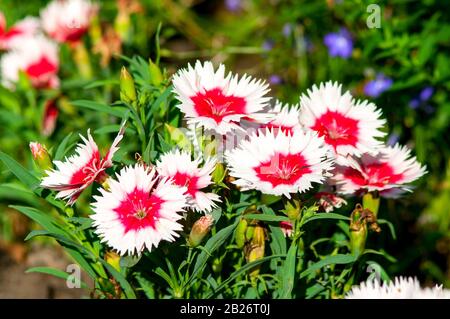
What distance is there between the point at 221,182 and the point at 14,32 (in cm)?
158

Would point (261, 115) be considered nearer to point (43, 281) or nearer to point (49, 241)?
point (43, 281)

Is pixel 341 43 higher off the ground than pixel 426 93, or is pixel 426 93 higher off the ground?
pixel 341 43

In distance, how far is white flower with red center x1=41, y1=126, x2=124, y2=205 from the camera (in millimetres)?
1524

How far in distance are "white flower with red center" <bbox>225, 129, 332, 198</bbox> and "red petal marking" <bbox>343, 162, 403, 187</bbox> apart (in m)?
0.15

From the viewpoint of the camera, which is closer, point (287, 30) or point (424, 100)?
point (424, 100)

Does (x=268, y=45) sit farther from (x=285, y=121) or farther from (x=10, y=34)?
(x=285, y=121)

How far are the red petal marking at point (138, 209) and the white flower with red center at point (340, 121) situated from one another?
426 mm

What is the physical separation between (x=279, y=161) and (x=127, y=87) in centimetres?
41

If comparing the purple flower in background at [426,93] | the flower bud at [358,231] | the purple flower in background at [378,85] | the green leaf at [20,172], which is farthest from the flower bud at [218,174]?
the purple flower in background at [426,93]

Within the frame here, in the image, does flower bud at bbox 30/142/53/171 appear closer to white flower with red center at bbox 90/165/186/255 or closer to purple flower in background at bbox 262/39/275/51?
white flower with red center at bbox 90/165/186/255

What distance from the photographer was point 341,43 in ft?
9.29

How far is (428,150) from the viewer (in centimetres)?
288

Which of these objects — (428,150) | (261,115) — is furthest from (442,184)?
(261,115)

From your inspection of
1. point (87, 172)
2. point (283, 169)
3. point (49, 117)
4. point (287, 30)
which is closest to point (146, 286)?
point (87, 172)
